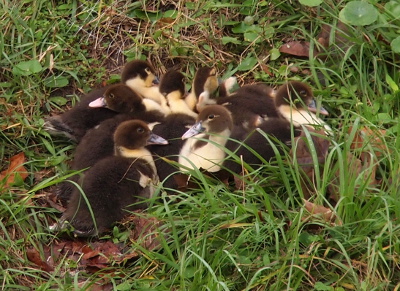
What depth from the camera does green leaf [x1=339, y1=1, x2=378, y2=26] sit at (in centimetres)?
589

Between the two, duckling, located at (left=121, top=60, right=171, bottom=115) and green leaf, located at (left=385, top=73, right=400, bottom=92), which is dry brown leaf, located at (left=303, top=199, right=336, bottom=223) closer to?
green leaf, located at (left=385, top=73, right=400, bottom=92)

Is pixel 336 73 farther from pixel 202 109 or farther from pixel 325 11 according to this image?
pixel 202 109

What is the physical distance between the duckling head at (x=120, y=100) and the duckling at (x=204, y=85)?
0.36 meters

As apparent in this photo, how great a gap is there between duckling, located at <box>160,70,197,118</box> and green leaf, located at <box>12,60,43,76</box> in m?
0.88

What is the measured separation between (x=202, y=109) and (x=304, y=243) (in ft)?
4.48

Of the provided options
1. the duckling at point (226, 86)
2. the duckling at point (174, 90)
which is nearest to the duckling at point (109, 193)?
the duckling at point (174, 90)

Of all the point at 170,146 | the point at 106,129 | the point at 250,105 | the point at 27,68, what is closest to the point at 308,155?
the point at 250,105

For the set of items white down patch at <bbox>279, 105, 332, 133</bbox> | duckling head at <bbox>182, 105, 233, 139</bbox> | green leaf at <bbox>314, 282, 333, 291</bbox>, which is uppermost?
duckling head at <bbox>182, 105, 233, 139</bbox>

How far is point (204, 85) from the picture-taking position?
19.3ft

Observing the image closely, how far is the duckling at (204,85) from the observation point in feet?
19.3

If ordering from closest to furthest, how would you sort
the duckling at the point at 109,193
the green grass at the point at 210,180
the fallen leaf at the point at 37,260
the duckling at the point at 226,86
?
the green grass at the point at 210,180, the fallen leaf at the point at 37,260, the duckling at the point at 109,193, the duckling at the point at 226,86

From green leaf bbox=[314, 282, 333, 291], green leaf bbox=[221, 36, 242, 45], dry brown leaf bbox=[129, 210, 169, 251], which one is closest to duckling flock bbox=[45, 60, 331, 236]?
dry brown leaf bbox=[129, 210, 169, 251]

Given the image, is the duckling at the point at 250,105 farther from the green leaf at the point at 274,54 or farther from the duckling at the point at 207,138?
the green leaf at the point at 274,54

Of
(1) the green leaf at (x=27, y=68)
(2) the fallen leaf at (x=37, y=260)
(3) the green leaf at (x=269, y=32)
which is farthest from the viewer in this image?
(3) the green leaf at (x=269, y=32)
